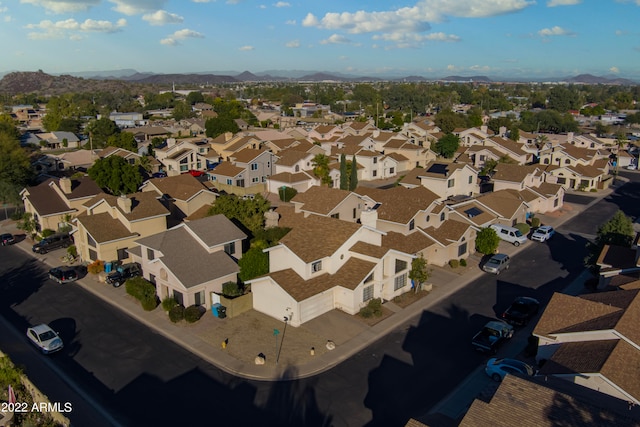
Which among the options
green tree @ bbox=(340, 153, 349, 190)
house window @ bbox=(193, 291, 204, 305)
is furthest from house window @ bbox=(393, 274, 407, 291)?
green tree @ bbox=(340, 153, 349, 190)

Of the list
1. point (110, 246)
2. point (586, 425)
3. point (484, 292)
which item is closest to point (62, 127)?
point (110, 246)

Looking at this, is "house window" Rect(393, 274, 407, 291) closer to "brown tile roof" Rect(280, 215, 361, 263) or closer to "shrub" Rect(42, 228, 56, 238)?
"brown tile roof" Rect(280, 215, 361, 263)

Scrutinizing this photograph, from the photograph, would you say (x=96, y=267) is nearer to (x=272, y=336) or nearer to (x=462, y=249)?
(x=272, y=336)

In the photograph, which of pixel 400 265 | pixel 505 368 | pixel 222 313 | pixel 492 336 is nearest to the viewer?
pixel 505 368

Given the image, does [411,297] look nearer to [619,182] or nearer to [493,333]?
[493,333]

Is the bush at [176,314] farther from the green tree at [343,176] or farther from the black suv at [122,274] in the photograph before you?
the green tree at [343,176]

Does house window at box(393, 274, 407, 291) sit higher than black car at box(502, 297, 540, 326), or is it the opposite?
house window at box(393, 274, 407, 291)

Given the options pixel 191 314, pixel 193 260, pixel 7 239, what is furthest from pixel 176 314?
pixel 7 239
